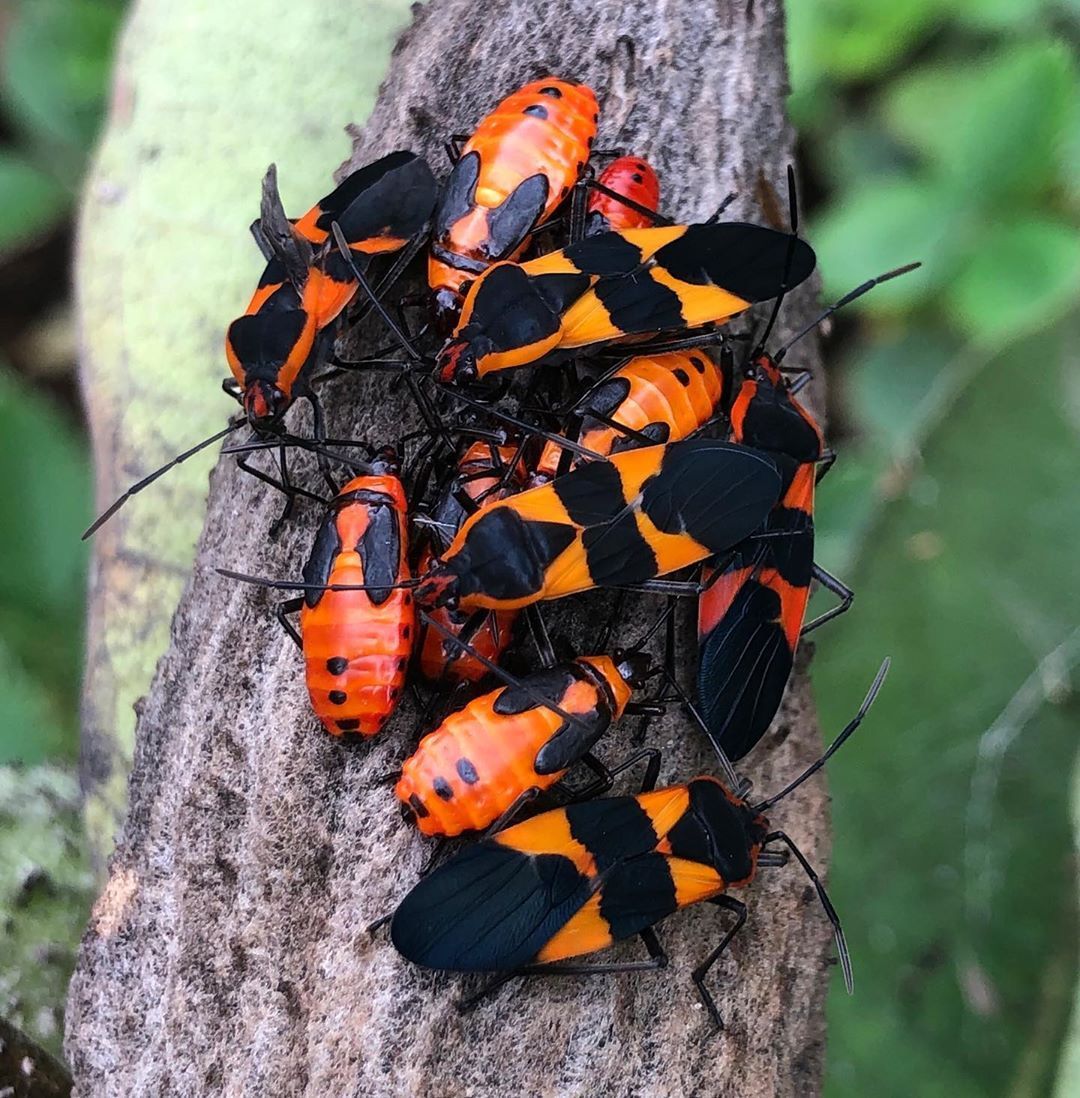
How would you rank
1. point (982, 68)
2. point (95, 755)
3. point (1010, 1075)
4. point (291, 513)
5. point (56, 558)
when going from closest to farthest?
1. point (291, 513)
2. point (95, 755)
3. point (1010, 1075)
4. point (56, 558)
5. point (982, 68)

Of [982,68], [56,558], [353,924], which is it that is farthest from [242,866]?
[982,68]

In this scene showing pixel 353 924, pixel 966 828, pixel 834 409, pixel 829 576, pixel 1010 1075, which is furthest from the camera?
pixel 834 409

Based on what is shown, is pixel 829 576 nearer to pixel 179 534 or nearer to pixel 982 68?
pixel 179 534

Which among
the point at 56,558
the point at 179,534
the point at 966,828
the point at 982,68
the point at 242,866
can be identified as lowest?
the point at 966,828

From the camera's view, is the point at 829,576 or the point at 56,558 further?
the point at 56,558

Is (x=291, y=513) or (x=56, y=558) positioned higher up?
(x=291, y=513)

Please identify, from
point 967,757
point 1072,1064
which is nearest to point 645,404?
point 1072,1064
